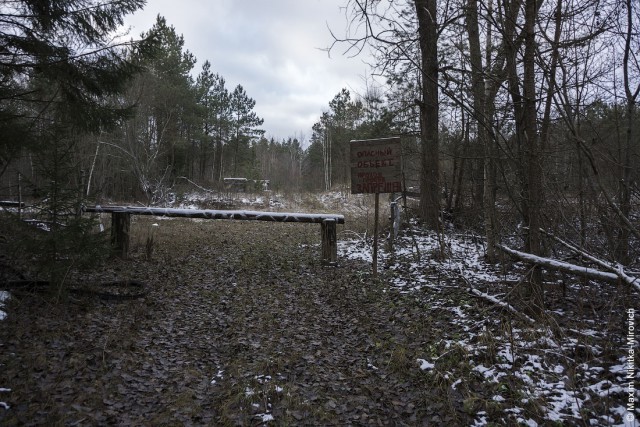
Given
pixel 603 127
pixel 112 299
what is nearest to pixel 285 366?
pixel 112 299

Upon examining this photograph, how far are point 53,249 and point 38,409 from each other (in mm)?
2671

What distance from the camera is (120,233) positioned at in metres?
8.12

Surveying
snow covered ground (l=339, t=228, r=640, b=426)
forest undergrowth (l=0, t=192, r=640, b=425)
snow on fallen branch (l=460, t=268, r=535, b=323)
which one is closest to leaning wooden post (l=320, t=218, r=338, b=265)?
forest undergrowth (l=0, t=192, r=640, b=425)

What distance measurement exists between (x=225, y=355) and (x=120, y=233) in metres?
5.21

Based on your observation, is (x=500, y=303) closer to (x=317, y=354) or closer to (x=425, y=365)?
(x=425, y=365)

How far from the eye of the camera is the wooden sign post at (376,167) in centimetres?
702

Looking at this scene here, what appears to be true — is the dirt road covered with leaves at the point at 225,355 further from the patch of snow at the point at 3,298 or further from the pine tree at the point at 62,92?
the pine tree at the point at 62,92

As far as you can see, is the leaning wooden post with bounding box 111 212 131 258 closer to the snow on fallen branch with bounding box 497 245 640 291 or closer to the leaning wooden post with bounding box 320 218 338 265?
the leaning wooden post with bounding box 320 218 338 265

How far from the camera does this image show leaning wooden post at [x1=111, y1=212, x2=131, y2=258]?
811 cm

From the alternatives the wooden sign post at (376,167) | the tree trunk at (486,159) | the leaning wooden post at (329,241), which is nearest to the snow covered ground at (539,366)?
the tree trunk at (486,159)

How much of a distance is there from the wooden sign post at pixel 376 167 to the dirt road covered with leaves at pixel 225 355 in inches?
71.3

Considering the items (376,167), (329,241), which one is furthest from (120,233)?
(376,167)

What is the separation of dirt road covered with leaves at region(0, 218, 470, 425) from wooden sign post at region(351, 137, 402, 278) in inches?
71.3

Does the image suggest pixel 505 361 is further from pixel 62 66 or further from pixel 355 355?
pixel 62 66
